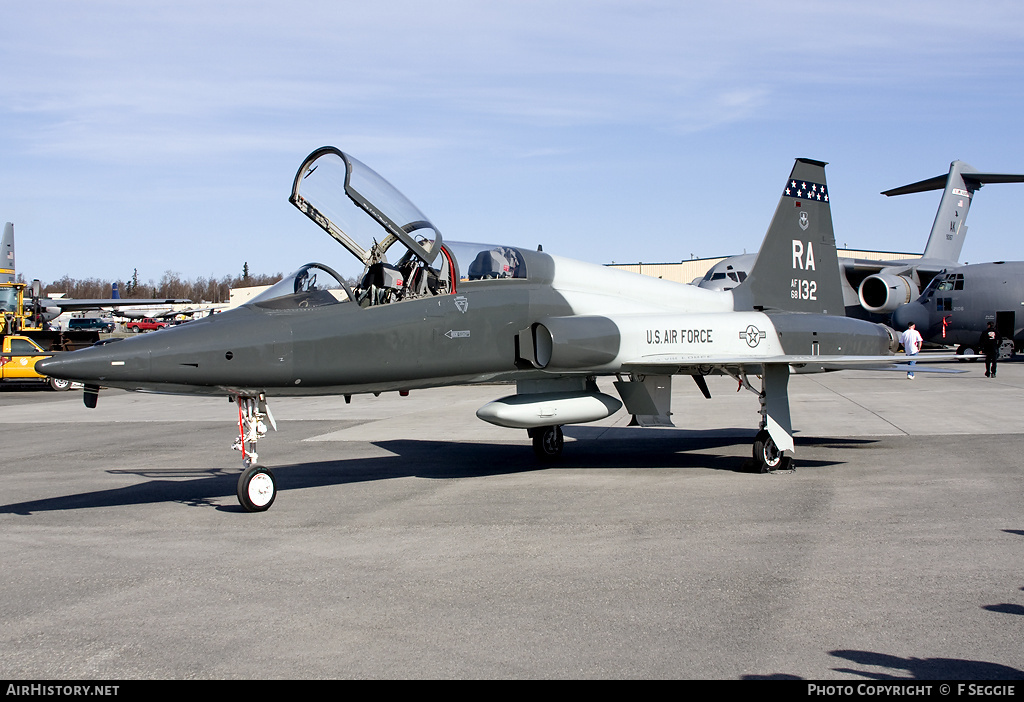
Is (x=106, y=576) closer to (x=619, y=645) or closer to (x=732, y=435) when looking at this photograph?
(x=619, y=645)

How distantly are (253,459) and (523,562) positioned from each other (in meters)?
3.31

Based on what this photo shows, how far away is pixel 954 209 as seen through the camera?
4050cm

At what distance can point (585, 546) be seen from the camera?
22.5ft

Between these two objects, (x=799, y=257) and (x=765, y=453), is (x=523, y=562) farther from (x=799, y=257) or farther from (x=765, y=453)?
(x=799, y=257)

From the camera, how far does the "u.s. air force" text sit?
10.6 metres

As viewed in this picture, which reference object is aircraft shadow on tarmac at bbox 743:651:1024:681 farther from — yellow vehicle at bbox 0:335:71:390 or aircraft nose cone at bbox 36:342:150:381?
yellow vehicle at bbox 0:335:71:390

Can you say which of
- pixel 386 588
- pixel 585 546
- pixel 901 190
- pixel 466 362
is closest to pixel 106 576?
pixel 386 588

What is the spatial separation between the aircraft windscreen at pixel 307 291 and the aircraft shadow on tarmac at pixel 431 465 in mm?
2064

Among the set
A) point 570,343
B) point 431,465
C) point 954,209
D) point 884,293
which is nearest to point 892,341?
point 570,343

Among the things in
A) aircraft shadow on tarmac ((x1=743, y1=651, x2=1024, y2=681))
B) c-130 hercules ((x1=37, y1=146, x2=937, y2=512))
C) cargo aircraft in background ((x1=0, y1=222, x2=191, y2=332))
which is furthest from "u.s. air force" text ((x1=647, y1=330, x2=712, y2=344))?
cargo aircraft in background ((x1=0, y1=222, x2=191, y2=332))

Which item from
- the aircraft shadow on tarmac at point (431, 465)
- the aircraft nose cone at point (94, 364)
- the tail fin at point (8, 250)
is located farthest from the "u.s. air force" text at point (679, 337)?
the tail fin at point (8, 250)

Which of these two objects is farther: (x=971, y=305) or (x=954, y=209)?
(x=954, y=209)

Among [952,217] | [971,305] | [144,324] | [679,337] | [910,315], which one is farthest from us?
[144,324]

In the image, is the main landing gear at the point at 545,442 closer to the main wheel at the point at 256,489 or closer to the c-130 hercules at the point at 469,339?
the c-130 hercules at the point at 469,339
